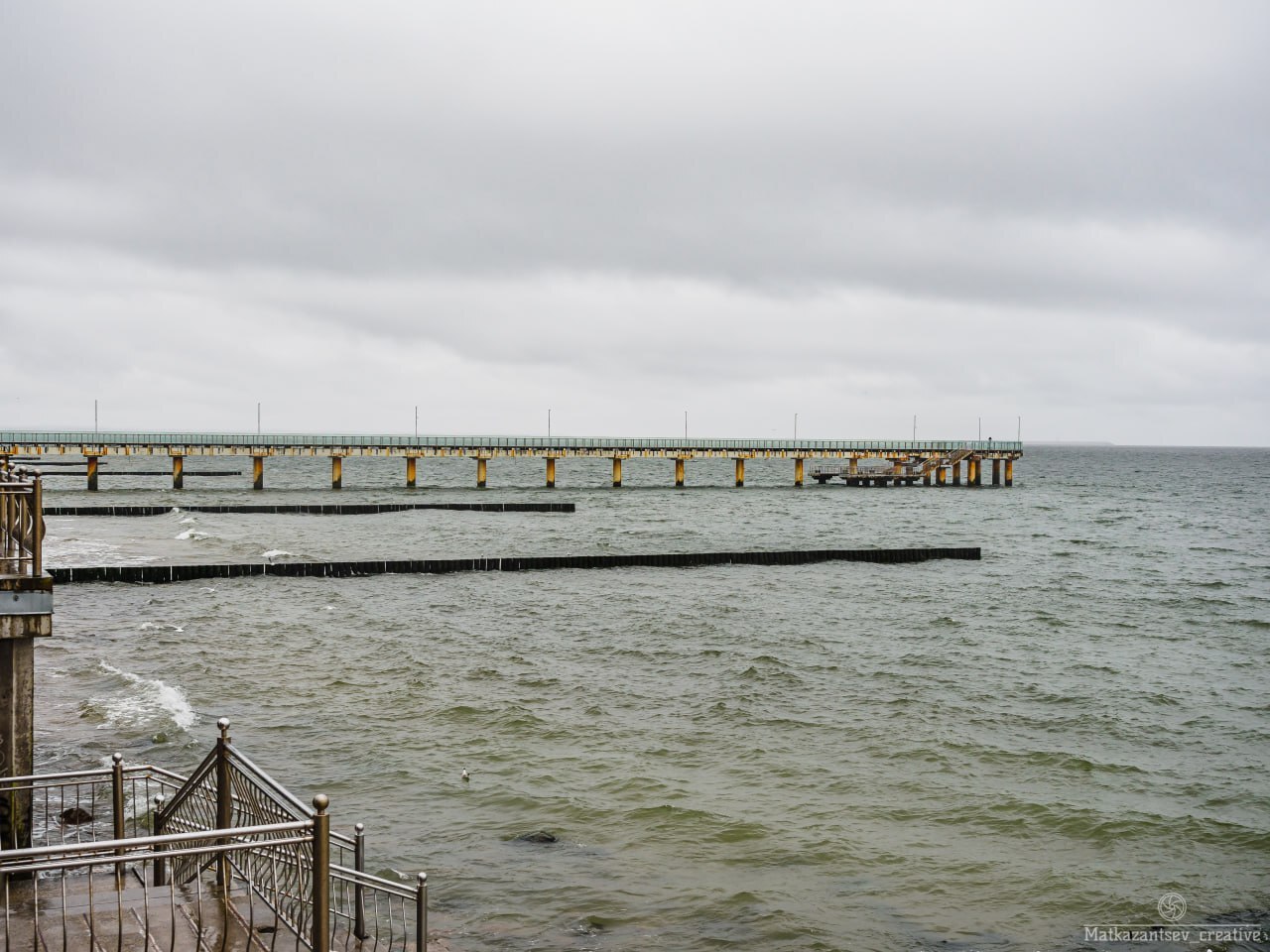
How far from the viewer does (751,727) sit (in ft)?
69.2

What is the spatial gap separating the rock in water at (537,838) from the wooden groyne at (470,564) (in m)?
28.8

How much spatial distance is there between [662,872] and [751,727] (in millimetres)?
7398

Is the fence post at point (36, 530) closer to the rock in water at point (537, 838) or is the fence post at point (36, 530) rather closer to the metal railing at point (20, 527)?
the metal railing at point (20, 527)

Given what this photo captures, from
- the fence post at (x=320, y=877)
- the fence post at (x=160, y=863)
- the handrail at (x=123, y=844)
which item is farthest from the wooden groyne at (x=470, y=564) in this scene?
the fence post at (x=320, y=877)

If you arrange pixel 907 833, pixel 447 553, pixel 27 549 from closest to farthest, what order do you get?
pixel 27 549
pixel 907 833
pixel 447 553

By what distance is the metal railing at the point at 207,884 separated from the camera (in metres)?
7.27

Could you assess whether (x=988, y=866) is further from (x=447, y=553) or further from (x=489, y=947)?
(x=447, y=553)

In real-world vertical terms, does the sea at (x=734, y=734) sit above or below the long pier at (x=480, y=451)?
below

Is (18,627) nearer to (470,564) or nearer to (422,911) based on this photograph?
(422,911)

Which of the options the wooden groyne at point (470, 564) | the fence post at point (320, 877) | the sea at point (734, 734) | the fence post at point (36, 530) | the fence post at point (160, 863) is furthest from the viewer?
the wooden groyne at point (470, 564)

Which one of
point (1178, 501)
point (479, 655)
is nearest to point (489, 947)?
point (479, 655)

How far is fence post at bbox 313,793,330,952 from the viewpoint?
23.0ft

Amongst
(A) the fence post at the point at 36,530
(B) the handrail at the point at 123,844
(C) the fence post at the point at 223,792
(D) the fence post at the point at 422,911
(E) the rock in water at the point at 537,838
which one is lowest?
(E) the rock in water at the point at 537,838

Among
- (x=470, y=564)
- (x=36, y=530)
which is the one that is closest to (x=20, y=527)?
(x=36, y=530)
